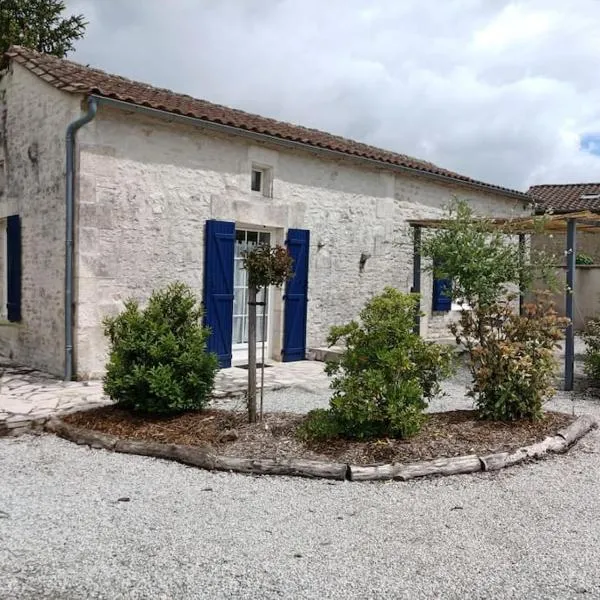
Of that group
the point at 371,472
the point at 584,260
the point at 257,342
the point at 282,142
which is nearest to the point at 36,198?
the point at 282,142

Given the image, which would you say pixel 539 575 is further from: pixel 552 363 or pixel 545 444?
pixel 552 363

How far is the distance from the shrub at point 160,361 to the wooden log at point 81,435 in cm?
42

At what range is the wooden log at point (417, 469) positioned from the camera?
4043 mm

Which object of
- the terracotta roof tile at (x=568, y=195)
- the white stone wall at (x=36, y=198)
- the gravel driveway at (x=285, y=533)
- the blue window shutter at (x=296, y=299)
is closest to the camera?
the gravel driveway at (x=285, y=533)

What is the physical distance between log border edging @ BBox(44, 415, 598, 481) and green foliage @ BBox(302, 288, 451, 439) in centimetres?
41

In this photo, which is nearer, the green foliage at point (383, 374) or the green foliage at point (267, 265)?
the green foliage at point (383, 374)

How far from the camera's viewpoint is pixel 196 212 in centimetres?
774

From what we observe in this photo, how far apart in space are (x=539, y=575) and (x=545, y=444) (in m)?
2.10

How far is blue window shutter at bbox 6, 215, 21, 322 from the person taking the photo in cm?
789

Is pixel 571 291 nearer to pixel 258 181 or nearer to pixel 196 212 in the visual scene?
pixel 258 181

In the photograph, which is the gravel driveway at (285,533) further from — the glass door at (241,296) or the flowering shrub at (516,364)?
the glass door at (241,296)

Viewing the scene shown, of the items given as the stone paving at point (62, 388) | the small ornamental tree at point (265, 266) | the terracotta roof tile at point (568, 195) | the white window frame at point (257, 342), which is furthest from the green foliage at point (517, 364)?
the terracotta roof tile at point (568, 195)

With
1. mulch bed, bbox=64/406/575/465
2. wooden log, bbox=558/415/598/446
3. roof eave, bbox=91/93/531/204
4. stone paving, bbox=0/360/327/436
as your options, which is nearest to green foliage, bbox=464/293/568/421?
mulch bed, bbox=64/406/575/465

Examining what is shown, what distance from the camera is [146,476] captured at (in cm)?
406
